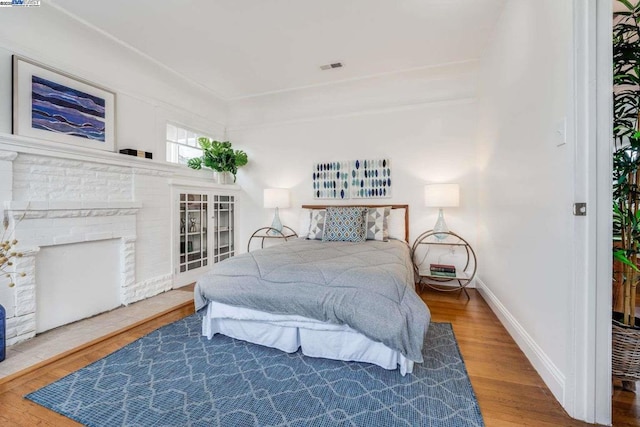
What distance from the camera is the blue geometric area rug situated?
4.49 ft

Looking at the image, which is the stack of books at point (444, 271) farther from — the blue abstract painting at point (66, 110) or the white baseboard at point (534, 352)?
the blue abstract painting at point (66, 110)

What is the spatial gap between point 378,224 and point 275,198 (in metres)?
1.58

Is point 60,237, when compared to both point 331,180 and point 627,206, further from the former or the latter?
point 627,206

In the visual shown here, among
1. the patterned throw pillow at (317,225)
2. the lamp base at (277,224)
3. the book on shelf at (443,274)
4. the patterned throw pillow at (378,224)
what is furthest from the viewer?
the lamp base at (277,224)

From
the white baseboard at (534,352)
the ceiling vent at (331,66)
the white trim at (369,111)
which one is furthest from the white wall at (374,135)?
the white baseboard at (534,352)

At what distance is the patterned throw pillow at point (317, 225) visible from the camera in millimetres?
3451

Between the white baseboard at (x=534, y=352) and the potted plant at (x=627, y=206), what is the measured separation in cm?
26

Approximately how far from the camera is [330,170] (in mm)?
4047

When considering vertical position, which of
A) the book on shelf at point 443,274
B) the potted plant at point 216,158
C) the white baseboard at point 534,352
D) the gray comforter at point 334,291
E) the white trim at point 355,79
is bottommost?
the white baseboard at point 534,352

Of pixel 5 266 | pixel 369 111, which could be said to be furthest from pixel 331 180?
pixel 5 266

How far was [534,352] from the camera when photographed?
176 centimetres

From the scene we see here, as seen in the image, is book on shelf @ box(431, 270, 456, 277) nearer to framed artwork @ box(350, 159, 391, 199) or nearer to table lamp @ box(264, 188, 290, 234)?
framed artwork @ box(350, 159, 391, 199)

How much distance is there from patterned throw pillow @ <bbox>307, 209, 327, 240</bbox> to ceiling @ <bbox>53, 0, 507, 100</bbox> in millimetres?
1783

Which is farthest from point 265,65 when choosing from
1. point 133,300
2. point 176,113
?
point 133,300
